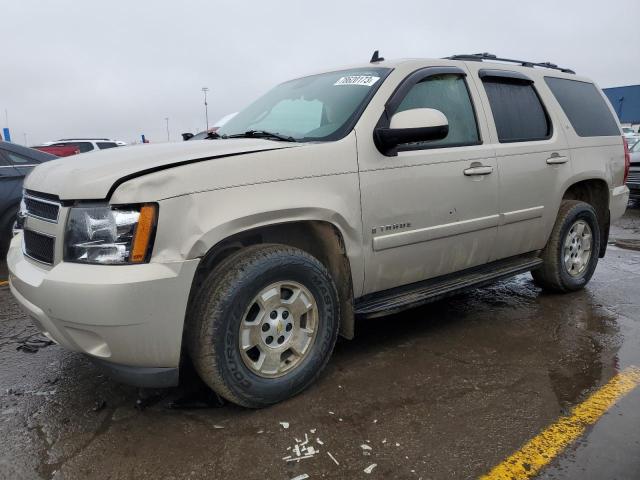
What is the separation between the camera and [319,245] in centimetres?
288

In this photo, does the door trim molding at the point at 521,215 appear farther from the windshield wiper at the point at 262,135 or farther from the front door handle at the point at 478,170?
the windshield wiper at the point at 262,135

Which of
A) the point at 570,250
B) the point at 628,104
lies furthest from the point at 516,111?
the point at 628,104

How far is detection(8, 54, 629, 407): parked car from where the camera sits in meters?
2.17

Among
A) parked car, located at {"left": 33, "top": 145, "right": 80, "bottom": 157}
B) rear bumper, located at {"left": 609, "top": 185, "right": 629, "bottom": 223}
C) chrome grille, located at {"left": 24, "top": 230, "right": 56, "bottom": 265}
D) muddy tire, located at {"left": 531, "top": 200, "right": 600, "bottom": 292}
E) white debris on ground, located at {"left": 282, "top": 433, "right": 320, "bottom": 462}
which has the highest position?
parked car, located at {"left": 33, "top": 145, "right": 80, "bottom": 157}

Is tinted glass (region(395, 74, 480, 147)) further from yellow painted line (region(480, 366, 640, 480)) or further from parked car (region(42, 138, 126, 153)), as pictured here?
parked car (region(42, 138, 126, 153))

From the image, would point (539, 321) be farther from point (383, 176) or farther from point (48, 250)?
point (48, 250)

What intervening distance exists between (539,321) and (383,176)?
1.92 metres

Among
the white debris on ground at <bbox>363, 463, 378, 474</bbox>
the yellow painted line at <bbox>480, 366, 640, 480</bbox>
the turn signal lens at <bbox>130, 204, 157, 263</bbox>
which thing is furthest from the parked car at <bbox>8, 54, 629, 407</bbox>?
the yellow painted line at <bbox>480, 366, 640, 480</bbox>

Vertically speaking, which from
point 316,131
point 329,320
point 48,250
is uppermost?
point 316,131

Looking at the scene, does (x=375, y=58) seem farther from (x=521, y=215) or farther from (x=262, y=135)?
(x=521, y=215)

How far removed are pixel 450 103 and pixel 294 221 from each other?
1.58 metres

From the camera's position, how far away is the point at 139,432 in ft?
7.86

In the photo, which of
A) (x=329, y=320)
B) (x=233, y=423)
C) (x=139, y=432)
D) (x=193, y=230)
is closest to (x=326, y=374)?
(x=329, y=320)

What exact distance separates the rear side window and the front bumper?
3.55 meters
